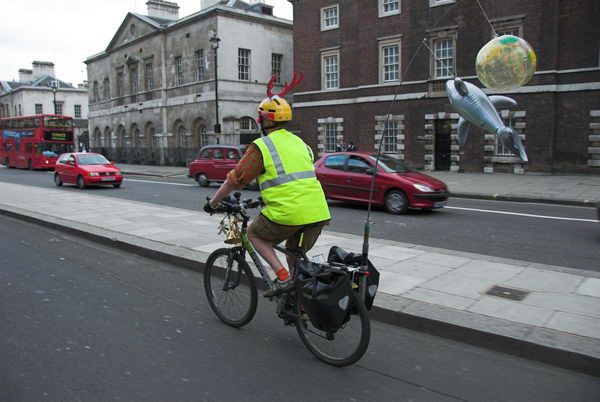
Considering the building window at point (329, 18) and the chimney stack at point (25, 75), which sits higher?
the chimney stack at point (25, 75)

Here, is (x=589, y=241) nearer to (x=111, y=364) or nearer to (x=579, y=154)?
(x=111, y=364)

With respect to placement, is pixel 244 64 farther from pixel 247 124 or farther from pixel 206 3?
pixel 206 3

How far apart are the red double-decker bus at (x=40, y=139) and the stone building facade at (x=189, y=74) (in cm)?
660

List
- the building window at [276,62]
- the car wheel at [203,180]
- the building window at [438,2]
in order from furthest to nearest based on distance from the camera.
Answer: the building window at [276,62] < the building window at [438,2] < the car wheel at [203,180]

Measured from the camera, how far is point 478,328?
3.98m

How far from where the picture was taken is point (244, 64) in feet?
115

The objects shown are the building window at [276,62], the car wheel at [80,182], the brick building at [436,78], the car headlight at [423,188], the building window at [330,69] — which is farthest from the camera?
the building window at [276,62]

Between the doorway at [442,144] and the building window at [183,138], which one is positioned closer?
the doorway at [442,144]

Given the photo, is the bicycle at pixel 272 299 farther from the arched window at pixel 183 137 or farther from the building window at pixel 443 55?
→ the arched window at pixel 183 137

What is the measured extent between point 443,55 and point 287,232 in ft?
78.1

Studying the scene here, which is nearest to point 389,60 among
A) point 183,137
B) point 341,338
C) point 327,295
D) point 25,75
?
point 183,137

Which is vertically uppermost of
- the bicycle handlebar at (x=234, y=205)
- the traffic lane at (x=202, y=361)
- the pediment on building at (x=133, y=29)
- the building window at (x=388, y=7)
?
the pediment on building at (x=133, y=29)

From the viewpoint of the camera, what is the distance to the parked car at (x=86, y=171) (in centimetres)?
1877

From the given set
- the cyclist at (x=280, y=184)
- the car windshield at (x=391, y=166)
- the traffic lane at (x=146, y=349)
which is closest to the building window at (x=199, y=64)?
the car windshield at (x=391, y=166)
